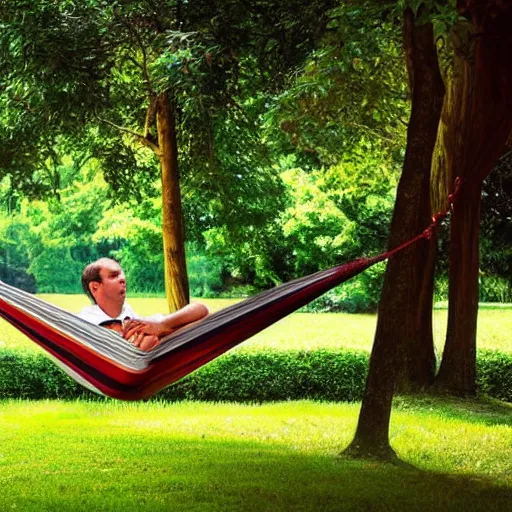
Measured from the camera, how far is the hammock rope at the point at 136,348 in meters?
2.93

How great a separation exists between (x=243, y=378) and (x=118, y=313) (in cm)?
306

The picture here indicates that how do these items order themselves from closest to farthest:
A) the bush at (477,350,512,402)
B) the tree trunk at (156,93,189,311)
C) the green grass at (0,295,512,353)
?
the bush at (477,350,512,402) → the tree trunk at (156,93,189,311) → the green grass at (0,295,512,353)

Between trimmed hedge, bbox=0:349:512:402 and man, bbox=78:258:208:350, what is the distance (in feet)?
9.51

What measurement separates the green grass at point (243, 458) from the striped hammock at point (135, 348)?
0.72 metres

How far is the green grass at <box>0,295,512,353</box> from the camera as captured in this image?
37.0 feet

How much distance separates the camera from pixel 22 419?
5.31 meters

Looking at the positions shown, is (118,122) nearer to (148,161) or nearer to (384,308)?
(148,161)

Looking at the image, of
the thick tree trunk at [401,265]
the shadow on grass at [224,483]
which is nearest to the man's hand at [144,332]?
the shadow on grass at [224,483]

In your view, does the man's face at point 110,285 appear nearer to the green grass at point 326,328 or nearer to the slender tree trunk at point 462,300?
the slender tree trunk at point 462,300

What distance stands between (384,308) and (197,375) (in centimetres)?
237

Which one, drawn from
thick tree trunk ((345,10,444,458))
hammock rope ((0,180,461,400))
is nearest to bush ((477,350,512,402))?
thick tree trunk ((345,10,444,458))

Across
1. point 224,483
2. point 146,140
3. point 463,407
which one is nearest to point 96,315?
point 224,483

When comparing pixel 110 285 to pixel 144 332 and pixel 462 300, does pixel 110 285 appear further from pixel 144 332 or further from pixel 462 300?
pixel 462 300

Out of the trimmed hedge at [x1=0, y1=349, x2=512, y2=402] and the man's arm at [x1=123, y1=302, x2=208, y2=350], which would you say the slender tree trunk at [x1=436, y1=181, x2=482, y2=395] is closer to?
the trimmed hedge at [x1=0, y1=349, x2=512, y2=402]
